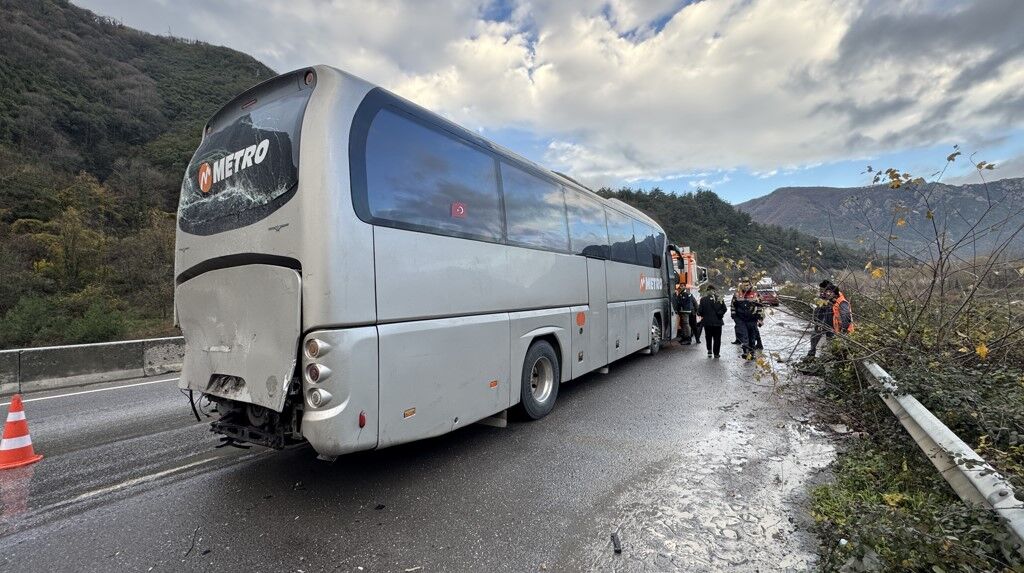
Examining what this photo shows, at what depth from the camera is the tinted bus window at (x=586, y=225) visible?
671 cm

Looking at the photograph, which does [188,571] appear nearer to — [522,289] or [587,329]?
[522,289]

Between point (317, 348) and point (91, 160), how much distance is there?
49.4 meters

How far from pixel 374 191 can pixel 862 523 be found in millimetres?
3797

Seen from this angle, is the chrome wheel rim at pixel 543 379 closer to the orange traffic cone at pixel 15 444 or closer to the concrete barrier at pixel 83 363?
the orange traffic cone at pixel 15 444

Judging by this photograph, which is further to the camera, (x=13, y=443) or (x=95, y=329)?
(x=95, y=329)

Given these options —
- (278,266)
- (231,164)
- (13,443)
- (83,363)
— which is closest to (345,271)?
(278,266)

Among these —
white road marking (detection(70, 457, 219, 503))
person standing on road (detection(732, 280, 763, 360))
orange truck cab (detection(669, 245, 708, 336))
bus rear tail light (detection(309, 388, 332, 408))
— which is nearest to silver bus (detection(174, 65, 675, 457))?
bus rear tail light (detection(309, 388, 332, 408))

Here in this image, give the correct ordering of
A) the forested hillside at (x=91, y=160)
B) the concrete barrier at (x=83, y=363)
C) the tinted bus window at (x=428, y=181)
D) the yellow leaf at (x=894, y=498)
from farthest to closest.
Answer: the forested hillside at (x=91, y=160), the concrete barrier at (x=83, y=363), the tinted bus window at (x=428, y=181), the yellow leaf at (x=894, y=498)

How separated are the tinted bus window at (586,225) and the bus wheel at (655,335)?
3.26 m

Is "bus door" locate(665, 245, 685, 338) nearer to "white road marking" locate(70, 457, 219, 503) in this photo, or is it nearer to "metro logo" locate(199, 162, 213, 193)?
"metro logo" locate(199, 162, 213, 193)

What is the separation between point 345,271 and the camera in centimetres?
320

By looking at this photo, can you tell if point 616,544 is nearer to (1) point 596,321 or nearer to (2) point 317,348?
(2) point 317,348

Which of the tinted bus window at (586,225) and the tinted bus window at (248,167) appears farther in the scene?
the tinted bus window at (586,225)

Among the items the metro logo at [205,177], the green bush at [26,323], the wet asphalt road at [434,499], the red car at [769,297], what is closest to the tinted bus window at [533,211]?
the wet asphalt road at [434,499]
